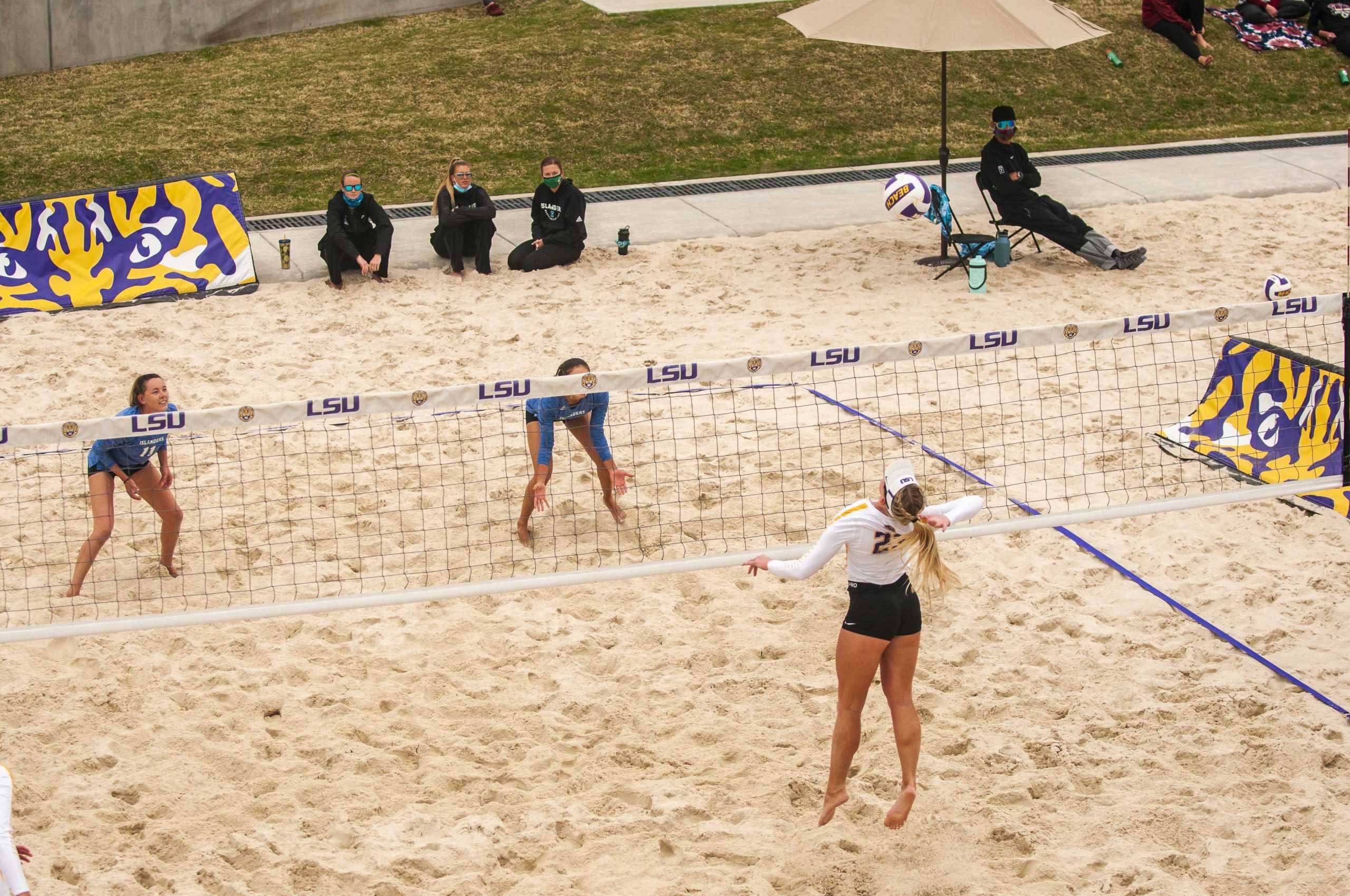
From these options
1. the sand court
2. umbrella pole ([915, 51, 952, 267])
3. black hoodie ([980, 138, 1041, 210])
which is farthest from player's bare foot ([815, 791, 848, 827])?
black hoodie ([980, 138, 1041, 210])

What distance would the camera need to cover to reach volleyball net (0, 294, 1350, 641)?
21.4ft

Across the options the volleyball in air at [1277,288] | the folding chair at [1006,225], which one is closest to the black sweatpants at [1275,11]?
the folding chair at [1006,225]

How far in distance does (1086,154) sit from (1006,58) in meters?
2.64

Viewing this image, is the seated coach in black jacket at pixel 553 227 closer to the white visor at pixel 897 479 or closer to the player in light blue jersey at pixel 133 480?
the player in light blue jersey at pixel 133 480

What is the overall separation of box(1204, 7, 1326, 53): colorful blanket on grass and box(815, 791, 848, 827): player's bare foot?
1552 centimetres

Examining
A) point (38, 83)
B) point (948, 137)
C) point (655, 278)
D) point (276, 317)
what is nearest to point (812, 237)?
point (655, 278)

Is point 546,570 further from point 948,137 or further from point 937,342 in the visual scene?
point 948,137

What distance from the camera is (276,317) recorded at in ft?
34.9

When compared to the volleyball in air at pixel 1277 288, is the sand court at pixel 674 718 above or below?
below

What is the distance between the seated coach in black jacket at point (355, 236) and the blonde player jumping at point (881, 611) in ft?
23.0

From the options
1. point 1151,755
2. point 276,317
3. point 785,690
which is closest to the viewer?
point 1151,755

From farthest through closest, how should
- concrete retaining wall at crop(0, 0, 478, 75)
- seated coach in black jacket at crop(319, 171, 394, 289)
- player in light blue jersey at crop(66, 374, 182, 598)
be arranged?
concrete retaining wall at crop(0, 0, 478, 75) → seated coach in black jacket at crop(319, 171, 394, 289) → player in light blue jersey at crop(66, 374, 182, 598)

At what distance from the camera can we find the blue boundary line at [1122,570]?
20.3 feet

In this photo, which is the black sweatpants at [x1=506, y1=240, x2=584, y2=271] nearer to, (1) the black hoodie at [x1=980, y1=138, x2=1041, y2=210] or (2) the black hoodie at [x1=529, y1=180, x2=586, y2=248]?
(2) the black hoodie at [x1=529, y1=180, x2=586, y2=248]
